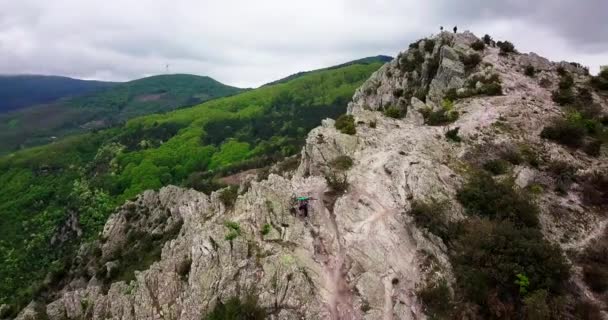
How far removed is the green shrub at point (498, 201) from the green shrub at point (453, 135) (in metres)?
7.12

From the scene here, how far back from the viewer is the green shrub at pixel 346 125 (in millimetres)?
41188

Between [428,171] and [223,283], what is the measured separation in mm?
17613

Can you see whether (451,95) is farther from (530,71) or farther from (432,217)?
(432,217)

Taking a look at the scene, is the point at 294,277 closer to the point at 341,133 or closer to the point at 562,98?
the point at 341,133

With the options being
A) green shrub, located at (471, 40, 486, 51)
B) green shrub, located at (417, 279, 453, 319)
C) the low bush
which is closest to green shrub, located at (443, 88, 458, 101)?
green shrub, located at (471, 40, 486, 51)

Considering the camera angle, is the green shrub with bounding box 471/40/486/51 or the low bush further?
the green shrub with bounding box 471/40/486/51

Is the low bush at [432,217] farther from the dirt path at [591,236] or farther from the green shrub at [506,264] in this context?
the dirt path at [591,236]

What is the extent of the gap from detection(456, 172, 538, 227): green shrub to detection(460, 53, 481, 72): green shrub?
89.7 ft

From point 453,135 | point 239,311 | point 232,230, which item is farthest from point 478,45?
point 239,311

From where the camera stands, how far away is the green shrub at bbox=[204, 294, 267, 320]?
23281 mm

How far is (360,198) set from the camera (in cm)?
3183

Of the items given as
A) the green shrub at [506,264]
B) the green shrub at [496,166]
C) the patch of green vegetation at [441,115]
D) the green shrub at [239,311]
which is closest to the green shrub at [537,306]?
the green shrub at [506,264]

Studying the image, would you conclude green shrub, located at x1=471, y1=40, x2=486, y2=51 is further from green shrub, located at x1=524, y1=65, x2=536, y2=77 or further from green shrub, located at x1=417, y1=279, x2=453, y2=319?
green shrub, located at x1=417, y1=279, x2=453, y2=319

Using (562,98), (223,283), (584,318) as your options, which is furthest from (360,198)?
(562,98)
